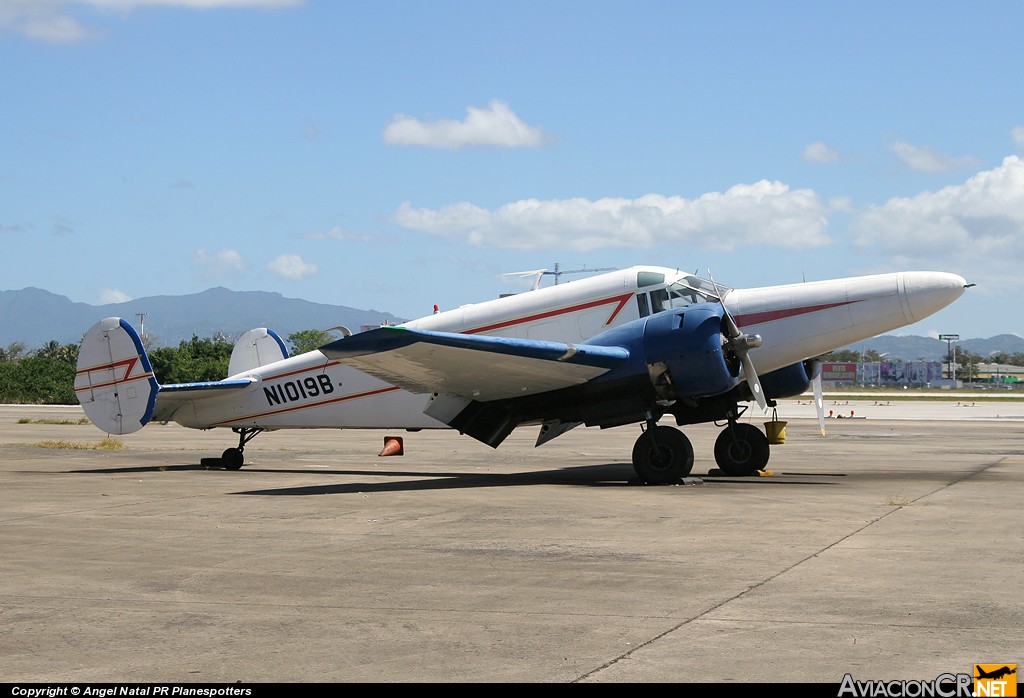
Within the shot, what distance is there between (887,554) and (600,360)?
7144 mm

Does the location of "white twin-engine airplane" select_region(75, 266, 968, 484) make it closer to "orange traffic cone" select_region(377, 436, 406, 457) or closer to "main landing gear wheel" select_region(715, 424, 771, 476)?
"main landing gear wheel" select_region(715, 424, 771, 476)

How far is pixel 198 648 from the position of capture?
6.00m

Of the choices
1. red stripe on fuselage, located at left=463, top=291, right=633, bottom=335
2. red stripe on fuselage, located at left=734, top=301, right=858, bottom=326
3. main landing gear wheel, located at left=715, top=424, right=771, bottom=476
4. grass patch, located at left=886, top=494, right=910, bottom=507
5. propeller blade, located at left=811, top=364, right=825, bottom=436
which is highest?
red stripe on fuselage, located at left=463, top=291, right=633, bottom=335

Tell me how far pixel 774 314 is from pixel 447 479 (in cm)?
602

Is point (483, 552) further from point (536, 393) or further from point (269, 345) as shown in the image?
point (269, 345)

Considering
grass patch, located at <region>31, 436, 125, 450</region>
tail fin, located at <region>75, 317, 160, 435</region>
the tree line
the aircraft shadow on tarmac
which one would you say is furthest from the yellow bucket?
the tree line

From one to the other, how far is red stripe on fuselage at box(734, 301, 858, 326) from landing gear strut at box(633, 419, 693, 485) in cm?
221

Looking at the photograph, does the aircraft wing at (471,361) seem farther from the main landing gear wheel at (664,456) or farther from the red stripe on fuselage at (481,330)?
the main landing gear wheel at (664,456)

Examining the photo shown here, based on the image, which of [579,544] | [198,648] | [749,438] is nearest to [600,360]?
[749,438]

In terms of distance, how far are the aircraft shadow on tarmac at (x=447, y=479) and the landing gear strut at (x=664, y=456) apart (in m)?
0.34

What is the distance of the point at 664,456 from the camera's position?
53.9ft

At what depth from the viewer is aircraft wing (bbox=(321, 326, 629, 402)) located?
47.3ft

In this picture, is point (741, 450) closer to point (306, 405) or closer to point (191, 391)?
point (306, 405)

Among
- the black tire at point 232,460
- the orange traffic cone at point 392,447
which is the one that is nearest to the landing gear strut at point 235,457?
the black tire at point 232,460
